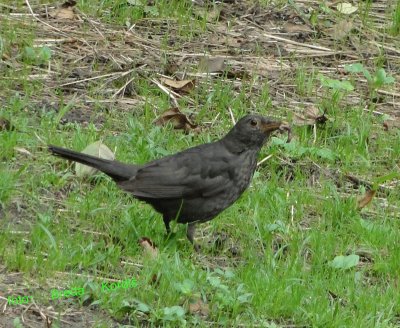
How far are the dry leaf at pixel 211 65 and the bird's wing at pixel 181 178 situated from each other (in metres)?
2.21

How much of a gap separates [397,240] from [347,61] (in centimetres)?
291

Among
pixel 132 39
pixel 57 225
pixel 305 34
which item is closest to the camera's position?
pixel 57 225

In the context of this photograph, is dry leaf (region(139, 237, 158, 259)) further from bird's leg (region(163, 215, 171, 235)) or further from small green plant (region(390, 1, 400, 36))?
small green plant (region(390, 1, 400, 36))

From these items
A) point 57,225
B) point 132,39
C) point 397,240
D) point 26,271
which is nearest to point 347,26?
point 132,39

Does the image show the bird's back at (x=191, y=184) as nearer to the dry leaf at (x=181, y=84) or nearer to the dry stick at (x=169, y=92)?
the dry stick at (x=169, y=92)

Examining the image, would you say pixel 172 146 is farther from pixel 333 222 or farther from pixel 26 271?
pixel 26 271

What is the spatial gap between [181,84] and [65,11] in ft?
4.90

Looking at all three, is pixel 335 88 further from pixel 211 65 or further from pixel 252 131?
pixel 252 131

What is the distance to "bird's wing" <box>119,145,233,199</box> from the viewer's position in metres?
6.29

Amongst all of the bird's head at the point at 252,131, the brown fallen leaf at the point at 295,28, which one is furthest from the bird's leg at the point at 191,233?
the brown fallen leaf at the point at 295,28

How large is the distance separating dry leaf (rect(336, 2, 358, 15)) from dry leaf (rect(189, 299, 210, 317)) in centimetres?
496

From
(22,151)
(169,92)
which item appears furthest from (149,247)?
(169,92)

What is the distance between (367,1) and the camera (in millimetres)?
9984

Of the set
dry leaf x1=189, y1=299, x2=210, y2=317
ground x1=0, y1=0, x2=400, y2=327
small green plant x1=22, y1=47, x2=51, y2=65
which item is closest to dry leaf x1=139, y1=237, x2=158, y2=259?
ground x1=0, y1=0, x2=400, y2=327
